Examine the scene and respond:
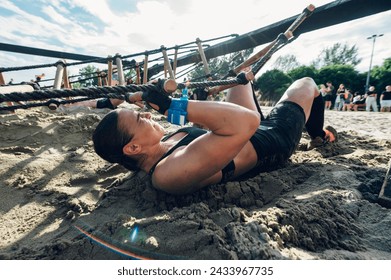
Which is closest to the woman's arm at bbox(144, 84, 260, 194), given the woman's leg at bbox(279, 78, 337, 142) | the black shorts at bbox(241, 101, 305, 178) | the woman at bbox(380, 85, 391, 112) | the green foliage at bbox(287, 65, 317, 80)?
the black shorts at bbox(241, 101, 305, 178)

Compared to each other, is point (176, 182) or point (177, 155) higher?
point (177, 155)

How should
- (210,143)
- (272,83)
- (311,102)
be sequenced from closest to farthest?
(210,143) < (311,102) < (272,83)

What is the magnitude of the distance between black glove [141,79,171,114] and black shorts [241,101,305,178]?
82 centimetres

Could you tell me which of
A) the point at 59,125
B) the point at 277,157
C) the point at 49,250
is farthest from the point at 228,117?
the point at 59,125

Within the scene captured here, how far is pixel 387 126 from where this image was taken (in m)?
4.65

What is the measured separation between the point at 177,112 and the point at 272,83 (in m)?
26.7

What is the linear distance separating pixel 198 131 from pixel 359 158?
1.74m

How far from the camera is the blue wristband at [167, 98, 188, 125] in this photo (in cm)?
140

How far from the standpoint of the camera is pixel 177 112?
4.61 ft

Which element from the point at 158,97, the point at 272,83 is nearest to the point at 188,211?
the point at 158,97

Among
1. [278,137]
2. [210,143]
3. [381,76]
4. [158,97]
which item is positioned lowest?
[381,76]

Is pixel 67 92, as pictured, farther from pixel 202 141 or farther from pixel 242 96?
pixel 242 96
